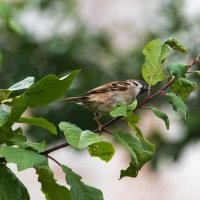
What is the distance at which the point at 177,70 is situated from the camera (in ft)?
5.39

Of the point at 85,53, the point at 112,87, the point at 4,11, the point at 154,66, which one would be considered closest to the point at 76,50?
the point at 85,53

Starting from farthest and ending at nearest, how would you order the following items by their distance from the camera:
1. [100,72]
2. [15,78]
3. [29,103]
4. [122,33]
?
[122,33] < [100,72] < [15,78] < [29,103]

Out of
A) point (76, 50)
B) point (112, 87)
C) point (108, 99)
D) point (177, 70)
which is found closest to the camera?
point (177, 70)

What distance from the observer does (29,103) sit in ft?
5.07

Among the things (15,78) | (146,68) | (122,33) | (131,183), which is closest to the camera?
(146,68)

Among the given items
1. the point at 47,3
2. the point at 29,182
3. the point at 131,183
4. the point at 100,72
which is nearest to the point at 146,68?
the point at 100,72

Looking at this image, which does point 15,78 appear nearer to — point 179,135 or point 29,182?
point 179,135

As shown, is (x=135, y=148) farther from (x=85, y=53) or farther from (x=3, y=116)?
(x=85, y=53)

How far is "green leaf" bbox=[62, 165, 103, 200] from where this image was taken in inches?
60.4

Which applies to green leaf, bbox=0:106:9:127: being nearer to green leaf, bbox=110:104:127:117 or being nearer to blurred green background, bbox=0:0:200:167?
green leaf, bbox=110:104:127:117

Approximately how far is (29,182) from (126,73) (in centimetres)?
610

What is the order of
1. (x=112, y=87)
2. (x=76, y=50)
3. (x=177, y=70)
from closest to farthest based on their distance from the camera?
(x=177, y=70), (x=112, y=87), (x=76, y=50)

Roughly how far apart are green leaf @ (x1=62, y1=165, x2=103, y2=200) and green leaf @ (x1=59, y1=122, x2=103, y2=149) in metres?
0.12

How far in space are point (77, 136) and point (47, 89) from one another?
15 centimetres
